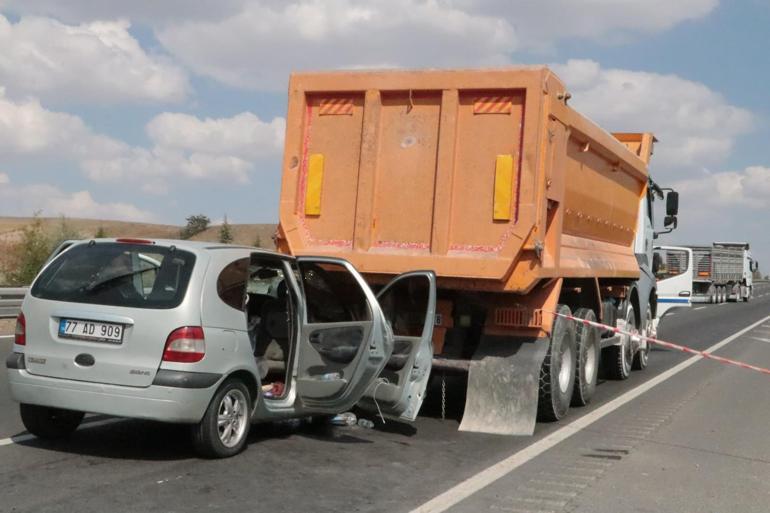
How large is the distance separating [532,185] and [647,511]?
3349 mm

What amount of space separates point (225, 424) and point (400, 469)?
1288mm

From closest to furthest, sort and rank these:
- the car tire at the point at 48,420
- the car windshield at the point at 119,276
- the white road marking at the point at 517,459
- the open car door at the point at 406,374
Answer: the white road marking at the point at 517,459 → the car windshield at the point at 119,276 → the car tire at the point at 48,420 → the open car door at the point at 406,374

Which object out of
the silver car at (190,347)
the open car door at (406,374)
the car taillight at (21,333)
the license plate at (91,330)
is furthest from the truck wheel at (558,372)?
the car taillight at (21,333)

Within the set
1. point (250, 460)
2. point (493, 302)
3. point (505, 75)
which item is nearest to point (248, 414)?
point (250, 460)

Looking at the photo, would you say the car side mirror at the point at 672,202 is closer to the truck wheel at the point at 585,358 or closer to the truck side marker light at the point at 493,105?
the truck wheel at the point at 585,358

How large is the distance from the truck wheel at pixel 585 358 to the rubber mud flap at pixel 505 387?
52.2 inches

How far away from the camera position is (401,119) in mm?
8977

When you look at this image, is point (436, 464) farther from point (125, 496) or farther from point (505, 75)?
point (505, 75)

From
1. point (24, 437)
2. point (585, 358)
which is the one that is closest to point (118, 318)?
point (24, 437)

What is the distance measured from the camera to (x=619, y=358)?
504 inches

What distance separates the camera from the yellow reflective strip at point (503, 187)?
8445mm

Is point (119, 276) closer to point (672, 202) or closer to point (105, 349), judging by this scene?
point (105, 349)

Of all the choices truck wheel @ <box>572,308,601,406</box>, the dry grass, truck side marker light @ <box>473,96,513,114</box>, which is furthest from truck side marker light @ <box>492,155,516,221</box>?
the dry grass

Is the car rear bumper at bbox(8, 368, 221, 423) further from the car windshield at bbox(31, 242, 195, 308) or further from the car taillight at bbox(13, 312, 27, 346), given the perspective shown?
the car windshield at bbox(31, 242, 195, 308)
